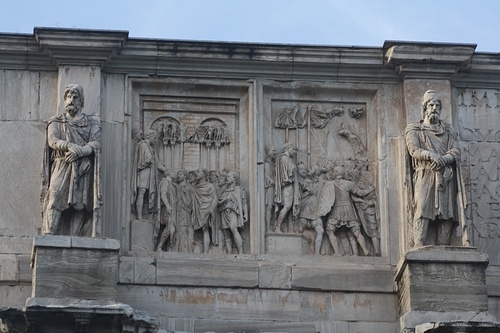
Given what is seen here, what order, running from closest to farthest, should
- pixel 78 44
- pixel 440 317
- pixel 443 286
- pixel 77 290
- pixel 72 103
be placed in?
pixel 77 290 < pixel 440 317 < pixel 443 286 < pixel 72 103 < pixel 78 44

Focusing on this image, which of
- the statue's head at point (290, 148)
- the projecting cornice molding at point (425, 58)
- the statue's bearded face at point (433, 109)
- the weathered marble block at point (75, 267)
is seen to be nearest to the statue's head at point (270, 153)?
the statue's head at point (290, 148)

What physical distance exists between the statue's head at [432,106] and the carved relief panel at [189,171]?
211 centimetres

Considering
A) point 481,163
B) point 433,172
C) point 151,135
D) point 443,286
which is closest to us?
point 443,286

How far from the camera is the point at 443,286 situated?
2208 cm

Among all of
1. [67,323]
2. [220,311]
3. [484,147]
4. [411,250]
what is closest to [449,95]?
[484,147]

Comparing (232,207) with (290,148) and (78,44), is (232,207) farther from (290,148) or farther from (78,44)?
(78,44)

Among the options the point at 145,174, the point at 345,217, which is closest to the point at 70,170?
the point at 145,174

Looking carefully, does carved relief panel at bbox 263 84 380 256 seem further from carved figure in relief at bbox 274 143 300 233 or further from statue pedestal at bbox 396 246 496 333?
statue pedestal at bbox 396 246 496 333

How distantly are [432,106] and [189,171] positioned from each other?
2907mm

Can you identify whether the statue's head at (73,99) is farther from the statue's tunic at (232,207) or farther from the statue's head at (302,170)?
the statue's head at (302,170)

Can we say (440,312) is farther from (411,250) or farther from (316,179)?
(316,179)

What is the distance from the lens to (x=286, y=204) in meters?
23.0

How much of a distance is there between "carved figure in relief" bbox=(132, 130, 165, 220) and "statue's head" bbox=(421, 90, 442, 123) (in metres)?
3.12

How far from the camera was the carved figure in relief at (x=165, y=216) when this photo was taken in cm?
2272
